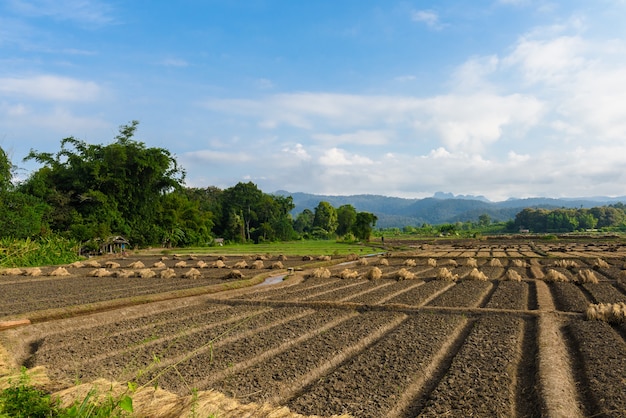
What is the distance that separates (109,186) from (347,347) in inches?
1798

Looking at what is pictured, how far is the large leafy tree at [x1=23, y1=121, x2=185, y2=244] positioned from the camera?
41.3 meters

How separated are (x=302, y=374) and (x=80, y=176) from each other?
1853 inches

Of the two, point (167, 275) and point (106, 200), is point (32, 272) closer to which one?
point (167, 275)

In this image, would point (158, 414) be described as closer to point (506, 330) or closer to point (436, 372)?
point (436, 372)

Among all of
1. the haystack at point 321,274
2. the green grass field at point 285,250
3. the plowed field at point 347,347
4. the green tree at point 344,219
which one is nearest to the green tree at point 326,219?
the green tree at point 344,219

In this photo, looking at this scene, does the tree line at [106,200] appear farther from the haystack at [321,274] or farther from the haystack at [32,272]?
the haystack at [321,274]

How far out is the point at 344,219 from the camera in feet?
348

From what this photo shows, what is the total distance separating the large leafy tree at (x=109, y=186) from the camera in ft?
136

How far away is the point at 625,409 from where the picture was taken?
5.34 m

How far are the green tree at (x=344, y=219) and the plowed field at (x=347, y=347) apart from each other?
3451 inches

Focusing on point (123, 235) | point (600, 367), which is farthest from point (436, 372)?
point (123, 235)

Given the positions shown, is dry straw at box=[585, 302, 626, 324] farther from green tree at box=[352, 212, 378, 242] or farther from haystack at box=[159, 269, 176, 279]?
green tree at box=[352, 212, 378, 242]

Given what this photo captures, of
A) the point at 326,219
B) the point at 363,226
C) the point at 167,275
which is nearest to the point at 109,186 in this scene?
the point at 167,275

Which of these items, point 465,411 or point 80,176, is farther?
point 80,176
